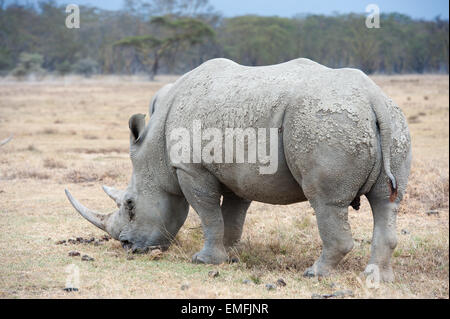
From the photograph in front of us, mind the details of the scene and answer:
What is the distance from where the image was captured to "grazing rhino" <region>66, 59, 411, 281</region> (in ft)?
17.2

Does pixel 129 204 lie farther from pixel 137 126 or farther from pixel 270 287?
pixel 270 287

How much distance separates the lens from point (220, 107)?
6.03 m

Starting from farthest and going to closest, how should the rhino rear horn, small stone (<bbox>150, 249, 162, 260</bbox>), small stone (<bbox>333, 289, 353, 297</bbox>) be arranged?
the rhino rear horn → small stone (<bbox>150, 249, 162, 260</bbox>) → small stone (<bbox>333, 289, 353, 297</bbox>)

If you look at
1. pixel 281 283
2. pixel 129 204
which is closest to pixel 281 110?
pixel 281 283

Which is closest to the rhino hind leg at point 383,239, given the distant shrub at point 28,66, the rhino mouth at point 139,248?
the rhino mouth at point 139,248

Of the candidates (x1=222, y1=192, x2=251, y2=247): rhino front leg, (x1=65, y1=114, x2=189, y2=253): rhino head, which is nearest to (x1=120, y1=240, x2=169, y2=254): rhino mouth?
(x1=65, y1=114, x2=189, y2=253): rhino head

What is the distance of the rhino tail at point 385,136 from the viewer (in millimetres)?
5203

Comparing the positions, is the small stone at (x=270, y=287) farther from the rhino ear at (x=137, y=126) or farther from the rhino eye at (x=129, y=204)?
the rhino ear at (x=137, y=126)

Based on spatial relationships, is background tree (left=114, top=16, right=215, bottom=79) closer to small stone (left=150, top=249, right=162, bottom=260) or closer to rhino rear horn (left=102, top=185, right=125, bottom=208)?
rhino rear horn (left=102, top=185, right=125, bottom=208)

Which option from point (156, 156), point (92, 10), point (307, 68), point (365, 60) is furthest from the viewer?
point (92, 10)

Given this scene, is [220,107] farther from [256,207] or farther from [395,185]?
[256,207]

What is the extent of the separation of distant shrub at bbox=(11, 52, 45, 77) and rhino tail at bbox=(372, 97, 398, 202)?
44.0 meters
